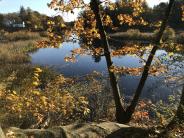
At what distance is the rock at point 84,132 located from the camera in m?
8.20

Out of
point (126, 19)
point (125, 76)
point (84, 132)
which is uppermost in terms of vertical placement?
point (126, 19)

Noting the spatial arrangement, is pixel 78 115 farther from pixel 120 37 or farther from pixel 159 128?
pixel 120 37

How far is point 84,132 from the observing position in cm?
859

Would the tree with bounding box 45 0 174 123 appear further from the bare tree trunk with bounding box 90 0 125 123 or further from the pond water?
the pond water

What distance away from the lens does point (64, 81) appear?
53.5 ft

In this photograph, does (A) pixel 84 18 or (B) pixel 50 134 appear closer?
(B) pixel 50 134

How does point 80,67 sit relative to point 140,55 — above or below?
below

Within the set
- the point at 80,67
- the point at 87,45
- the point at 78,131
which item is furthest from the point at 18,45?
the point at 78,131

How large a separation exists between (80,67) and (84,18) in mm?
17749

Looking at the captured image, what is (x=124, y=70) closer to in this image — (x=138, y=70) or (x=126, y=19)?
(x=138, y=70)

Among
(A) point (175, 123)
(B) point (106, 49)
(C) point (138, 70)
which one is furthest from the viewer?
(C) point (138, 70)

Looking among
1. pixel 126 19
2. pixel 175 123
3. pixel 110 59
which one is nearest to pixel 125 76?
pixel 126 19

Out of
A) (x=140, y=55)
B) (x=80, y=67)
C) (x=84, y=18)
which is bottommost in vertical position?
(x=80, y=67)

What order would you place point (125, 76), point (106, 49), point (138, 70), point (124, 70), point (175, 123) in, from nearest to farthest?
point (175, 123) < point (124, 70) < point (106, 49) < point (138, 70) < point (125, 76)
